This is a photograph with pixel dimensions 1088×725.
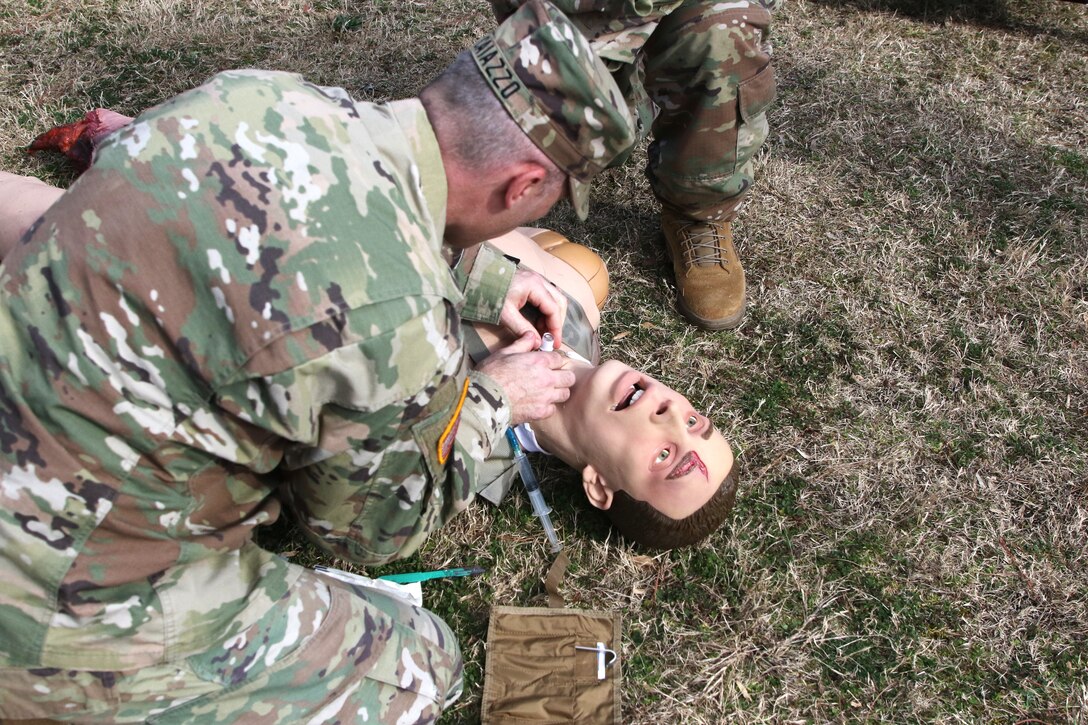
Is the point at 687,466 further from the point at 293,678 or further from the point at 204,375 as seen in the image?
the point at 204,375

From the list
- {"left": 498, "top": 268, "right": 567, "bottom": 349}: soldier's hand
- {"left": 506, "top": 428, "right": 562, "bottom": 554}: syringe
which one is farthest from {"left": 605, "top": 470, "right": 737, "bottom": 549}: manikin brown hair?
{"left": 498, "top": 268, "right": 567, "bottom": 349}: soldier's hand

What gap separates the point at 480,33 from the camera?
5.89m

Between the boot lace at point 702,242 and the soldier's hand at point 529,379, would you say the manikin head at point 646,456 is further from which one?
the boot lace at point 702,242

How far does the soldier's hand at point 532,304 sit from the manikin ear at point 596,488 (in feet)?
1.89

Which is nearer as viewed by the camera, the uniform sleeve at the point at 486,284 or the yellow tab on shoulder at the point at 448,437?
the yellow tab on shoulder at the point at 448,437

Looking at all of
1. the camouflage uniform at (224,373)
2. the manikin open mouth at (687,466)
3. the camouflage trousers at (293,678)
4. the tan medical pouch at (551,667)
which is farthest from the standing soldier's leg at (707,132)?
the camouflage trousers at (293,678)

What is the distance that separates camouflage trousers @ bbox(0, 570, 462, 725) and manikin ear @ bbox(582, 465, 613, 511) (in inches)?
35.2

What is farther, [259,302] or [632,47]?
[632,47]

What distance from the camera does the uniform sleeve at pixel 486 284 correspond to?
3.28 meters

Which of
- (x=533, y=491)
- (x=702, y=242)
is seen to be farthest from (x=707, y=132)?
(x=533, y=491)

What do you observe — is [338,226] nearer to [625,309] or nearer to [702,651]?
[702,651]

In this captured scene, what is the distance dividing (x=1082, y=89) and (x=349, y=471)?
5.89 meters

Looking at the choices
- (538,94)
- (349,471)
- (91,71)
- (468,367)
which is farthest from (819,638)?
(91,71)

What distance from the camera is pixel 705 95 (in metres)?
3.78
